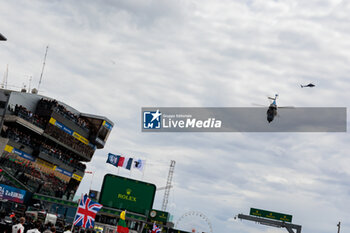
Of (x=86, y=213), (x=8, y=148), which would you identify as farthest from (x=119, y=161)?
(x=86, y=213)

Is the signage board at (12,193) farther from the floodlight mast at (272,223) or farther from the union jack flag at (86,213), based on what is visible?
the union jack flag at (86,213)

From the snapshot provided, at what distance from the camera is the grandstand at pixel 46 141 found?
73750 millimetres

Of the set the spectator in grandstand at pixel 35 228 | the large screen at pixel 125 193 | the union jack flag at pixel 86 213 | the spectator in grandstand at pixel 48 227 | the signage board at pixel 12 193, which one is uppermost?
the large screen at pixel 125 193

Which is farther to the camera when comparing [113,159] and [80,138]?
[80,138]

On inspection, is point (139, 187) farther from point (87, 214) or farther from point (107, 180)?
point (87, 214)

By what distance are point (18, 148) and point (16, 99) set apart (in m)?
8.29

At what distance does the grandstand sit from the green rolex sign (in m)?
29.2

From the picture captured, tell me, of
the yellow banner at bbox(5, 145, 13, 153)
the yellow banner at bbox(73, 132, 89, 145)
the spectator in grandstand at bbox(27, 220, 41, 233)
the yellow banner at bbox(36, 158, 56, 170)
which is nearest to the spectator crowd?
the yellow banner at bbox(5, 145, 13, 153)

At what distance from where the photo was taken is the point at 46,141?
85.9 m

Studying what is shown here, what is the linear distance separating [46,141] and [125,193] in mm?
39470

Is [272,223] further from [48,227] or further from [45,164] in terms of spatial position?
[48,227]

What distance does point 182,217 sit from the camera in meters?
118

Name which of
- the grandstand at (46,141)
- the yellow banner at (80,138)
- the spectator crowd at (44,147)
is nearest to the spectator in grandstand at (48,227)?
the grandstand at (46,141)

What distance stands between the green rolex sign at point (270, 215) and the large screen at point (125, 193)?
26.0 metres
